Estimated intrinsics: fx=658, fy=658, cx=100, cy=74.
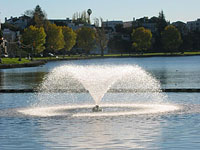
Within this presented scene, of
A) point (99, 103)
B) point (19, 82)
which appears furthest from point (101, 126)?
point (19, 82)

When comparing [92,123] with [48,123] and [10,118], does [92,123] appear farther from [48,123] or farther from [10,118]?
[10,118]

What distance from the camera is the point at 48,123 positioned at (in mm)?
39000

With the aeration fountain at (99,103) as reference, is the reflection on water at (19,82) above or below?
below

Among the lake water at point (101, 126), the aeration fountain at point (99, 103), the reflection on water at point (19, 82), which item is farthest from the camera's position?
the reflection on water at point (19, 82)

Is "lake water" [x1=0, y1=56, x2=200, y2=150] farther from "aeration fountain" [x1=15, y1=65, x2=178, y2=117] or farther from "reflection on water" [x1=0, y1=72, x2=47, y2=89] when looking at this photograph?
"reflection on water" [x1=0, y1=72, x2=47, y2=89]

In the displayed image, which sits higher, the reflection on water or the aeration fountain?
the aeration fountain

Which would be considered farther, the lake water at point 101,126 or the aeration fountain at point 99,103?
the aeration fountain at point 99,103

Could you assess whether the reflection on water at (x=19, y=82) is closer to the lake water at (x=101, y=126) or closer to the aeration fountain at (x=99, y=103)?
the aeration fountain at (x=99, y=103)

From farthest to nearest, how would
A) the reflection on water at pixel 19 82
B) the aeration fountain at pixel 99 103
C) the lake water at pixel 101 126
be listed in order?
the reflection on water at pixel 19 82
the aeration fountain at pixel 99 103
the lake water at pixel 101 126

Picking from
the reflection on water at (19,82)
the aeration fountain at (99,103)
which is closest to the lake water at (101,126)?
the aeration fountain at (99,103)

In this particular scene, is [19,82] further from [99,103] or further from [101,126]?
[101,126]

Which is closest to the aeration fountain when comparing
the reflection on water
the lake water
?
the lake water

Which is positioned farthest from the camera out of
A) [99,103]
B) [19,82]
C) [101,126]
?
[19,82]

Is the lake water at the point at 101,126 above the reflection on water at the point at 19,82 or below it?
above
